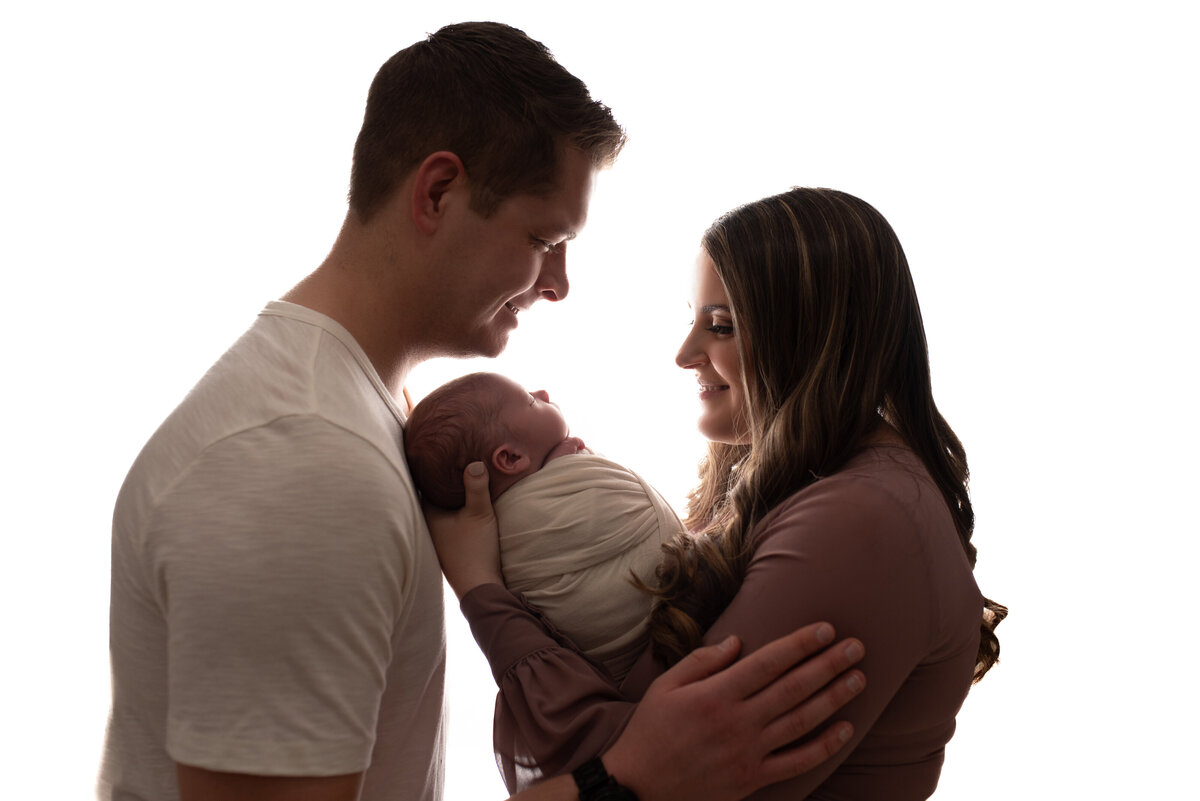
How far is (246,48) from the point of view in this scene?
8.59 ft

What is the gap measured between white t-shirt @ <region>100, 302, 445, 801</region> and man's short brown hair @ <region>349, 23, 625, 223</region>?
343 millimetres

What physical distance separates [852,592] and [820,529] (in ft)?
0.30

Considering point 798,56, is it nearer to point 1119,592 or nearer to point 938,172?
point 938,172

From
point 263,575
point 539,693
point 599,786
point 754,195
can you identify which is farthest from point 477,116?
point 754,195

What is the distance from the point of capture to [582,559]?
147 centimetres

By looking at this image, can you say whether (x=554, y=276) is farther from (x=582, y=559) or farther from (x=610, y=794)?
(x=610, y=794)

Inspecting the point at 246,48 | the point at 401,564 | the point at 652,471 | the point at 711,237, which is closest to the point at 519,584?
the point at 401,564

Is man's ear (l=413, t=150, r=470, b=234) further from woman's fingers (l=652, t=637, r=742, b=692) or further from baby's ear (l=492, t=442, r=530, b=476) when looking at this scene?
woman's fingers (l=652, t=637, r=742, b=692)

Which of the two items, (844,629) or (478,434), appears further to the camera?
(478,434)

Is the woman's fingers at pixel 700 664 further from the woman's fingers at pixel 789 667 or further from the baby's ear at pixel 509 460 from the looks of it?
the baby's ear at pixel 509 460

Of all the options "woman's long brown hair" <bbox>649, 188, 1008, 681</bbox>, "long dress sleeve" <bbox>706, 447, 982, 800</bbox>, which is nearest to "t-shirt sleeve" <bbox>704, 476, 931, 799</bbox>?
"long dress sleeve" <bbox>706, 447, 982, 800</bbox>

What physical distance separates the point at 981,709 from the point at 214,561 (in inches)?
95.1

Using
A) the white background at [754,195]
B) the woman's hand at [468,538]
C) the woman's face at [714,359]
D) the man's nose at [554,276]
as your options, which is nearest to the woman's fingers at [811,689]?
the woman's hand at [468,538]

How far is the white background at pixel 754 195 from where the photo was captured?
8.52 feet
